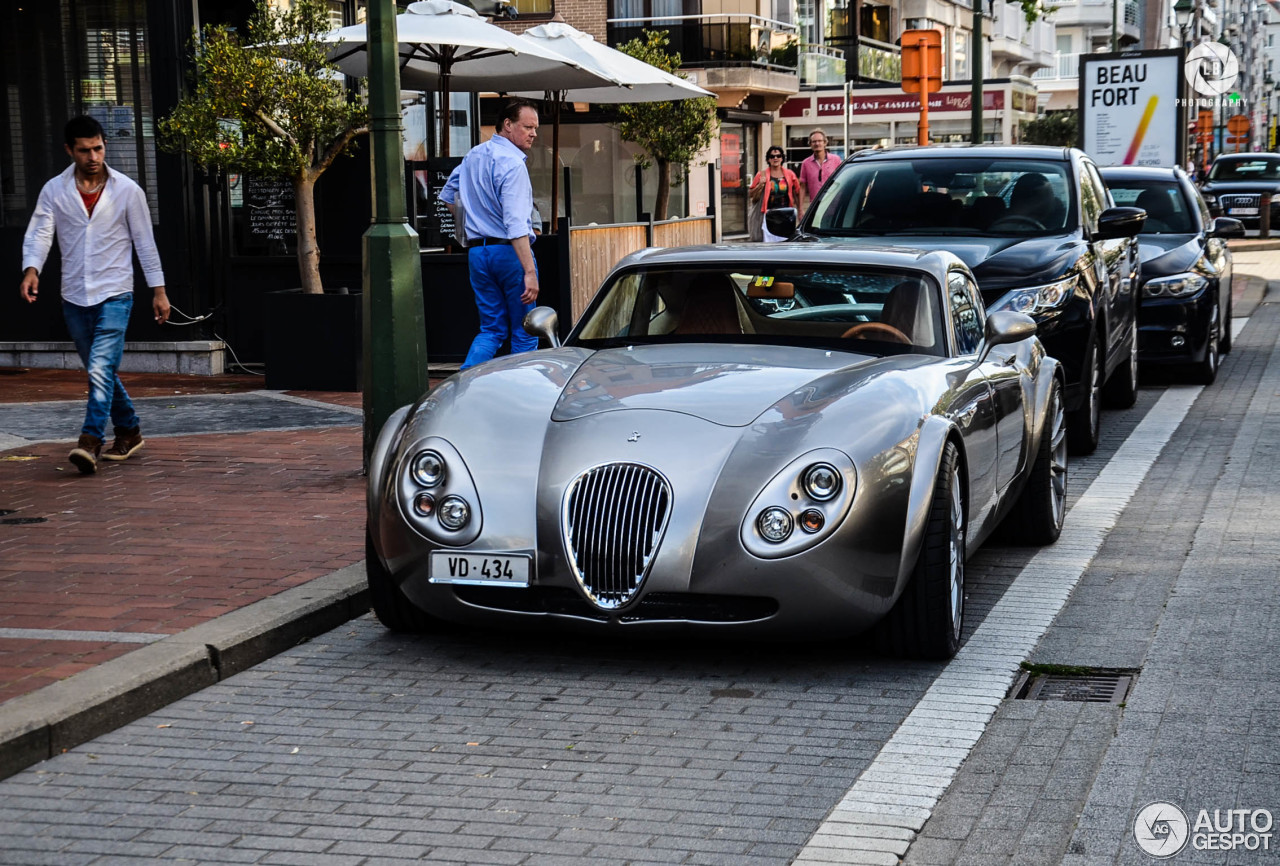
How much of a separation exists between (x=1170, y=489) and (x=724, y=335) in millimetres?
3577

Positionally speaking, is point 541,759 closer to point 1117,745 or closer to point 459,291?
point 1117,745

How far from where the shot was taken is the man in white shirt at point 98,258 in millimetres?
9266

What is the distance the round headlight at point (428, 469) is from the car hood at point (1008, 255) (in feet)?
16.1

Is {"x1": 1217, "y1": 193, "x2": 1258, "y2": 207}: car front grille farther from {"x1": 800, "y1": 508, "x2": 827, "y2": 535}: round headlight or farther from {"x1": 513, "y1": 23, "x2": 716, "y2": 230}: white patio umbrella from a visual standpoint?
{"x1": 800, "y1": 508, "x2": 827, "y2": 535}: round headlight

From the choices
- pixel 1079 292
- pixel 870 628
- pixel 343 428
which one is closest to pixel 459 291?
pixel 343 428

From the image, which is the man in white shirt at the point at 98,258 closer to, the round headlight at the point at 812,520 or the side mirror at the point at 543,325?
the side mirror at the point at 543,325

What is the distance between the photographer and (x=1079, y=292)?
10.4 metres

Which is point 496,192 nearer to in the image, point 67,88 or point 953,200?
point 953,200

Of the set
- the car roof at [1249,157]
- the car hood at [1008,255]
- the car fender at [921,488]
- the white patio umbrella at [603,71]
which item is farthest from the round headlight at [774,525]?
the car roof at [1249,157]

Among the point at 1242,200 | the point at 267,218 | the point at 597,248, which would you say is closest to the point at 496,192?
the point at 267,218

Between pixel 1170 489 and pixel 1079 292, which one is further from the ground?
pixel 1079 292

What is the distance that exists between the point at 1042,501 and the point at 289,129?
747 centimetres

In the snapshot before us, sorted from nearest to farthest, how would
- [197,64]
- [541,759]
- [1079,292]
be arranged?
[541,759], [1079,292], [197,64]

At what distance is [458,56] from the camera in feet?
46.3
